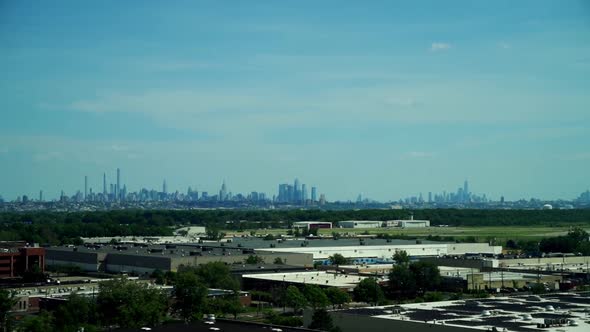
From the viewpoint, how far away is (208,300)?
18266mm

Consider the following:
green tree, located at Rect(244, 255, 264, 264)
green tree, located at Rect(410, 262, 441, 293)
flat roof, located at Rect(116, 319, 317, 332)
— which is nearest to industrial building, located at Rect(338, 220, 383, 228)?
green tree, located at Rect(244, 255, 264, 264)

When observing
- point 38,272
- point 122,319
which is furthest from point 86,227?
point 122,319

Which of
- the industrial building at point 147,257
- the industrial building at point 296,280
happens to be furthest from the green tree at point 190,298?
the industrial building at point 147,257

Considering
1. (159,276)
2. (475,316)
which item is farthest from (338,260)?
(475,316)

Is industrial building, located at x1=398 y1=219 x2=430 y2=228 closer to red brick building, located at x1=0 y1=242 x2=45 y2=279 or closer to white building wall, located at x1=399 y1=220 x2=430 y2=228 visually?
white building wall, located at x1=399 y1=220 x2=430 y2=228

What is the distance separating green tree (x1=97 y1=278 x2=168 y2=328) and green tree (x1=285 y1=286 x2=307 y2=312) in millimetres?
3028

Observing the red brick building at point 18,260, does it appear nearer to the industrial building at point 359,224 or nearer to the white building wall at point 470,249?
the white building wall at point 470,249

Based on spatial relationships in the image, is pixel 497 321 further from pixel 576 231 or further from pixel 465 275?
pixel 576 231

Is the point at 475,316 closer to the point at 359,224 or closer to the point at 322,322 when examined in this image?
the point at 322,322

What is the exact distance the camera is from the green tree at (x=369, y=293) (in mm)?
20438

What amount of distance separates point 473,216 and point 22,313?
50.0 m

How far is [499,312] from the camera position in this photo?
1543 cm

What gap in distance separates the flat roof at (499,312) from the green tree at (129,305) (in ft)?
10.1

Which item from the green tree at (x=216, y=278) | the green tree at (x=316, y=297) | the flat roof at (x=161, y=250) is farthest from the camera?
the flat roof at (x=161, y=250)
